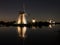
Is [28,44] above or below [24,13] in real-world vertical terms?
below

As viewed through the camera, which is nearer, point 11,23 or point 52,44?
point 52,44

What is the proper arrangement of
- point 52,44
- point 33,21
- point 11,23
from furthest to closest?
1. point 33,21
2. point 11,23
3. point 52,44

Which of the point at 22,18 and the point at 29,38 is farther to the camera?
the point at 22,18

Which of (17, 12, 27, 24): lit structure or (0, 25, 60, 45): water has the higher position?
(17, 12, 27, 24): lit structure

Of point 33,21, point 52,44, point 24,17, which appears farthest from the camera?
point 33,21

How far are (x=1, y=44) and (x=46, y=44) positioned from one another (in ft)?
14.6

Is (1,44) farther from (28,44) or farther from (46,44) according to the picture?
(46,44)

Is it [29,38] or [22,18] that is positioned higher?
[22,18]

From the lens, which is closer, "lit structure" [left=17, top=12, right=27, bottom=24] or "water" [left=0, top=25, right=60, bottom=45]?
"water" [left=0, top=25, right=60, bottom=45]

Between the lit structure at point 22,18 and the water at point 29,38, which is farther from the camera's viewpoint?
the lit structure at point 22,18

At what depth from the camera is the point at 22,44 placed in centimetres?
2097

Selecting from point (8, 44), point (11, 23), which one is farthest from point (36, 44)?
point (11, 23)

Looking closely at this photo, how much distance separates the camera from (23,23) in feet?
262

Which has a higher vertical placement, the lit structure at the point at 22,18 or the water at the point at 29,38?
the lit structure at the point at 22,18
